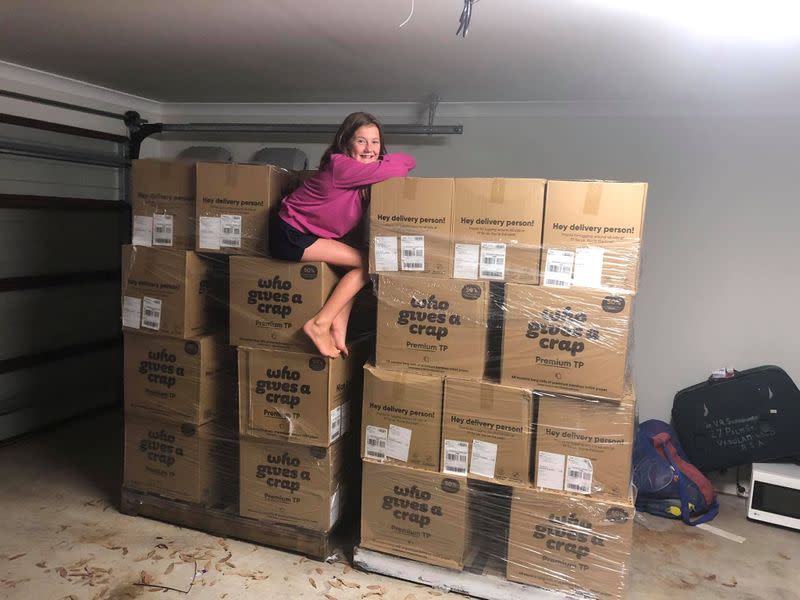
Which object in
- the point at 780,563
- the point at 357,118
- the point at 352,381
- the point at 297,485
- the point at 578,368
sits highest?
the point at 357,118

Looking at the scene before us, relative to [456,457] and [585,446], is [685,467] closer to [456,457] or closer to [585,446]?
[585,446]

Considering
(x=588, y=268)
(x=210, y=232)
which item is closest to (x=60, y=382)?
(x=210, y=232)

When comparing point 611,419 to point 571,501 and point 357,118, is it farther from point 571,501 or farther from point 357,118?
point 357,118

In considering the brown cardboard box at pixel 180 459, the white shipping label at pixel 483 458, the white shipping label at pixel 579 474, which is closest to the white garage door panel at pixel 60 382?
the brown cardboard box at pixel 180 459

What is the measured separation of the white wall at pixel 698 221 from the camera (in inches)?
130

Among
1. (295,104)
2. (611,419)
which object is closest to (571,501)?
(611,419)

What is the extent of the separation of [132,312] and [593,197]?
2017 mm

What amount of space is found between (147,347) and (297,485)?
36.3 inches

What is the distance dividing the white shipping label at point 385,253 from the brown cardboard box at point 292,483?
2.65ft

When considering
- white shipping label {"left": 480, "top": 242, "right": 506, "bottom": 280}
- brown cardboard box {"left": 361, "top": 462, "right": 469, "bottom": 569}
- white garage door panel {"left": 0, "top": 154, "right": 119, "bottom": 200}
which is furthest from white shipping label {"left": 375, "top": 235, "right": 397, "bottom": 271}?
white garage door panel {"left": 0, "top": 154, "right": 119, "bottom": 200}

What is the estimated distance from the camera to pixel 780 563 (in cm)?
276

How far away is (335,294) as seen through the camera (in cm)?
251

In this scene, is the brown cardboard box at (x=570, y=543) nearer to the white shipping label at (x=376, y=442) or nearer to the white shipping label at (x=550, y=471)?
the white shipping label at (x=550, y=471)

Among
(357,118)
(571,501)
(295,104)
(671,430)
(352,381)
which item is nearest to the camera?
(571,501)
